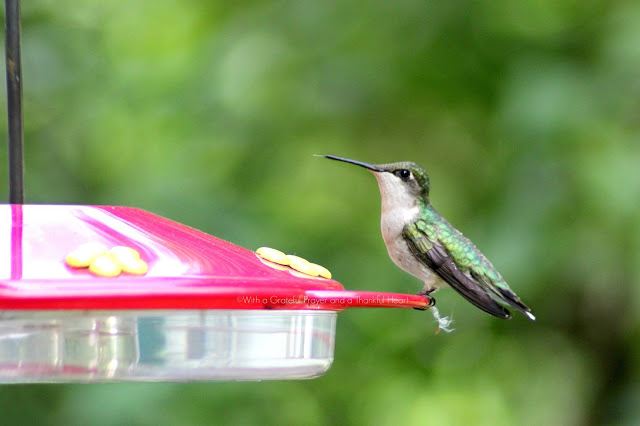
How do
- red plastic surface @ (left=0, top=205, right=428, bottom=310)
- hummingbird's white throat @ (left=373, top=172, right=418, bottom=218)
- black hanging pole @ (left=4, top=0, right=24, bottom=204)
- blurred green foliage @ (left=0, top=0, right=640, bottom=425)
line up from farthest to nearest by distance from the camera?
blurred green foliage @ (left=0, top=0, right=640, bottom=425) < hummingbird's white throat @ (left=373, top=172, right=418, bottom=218) < black hanging pole @ (left=4, top=0, right=24, bottom=204) < red plastic surface @ (left=0, top=205, right=428, bottom=310)

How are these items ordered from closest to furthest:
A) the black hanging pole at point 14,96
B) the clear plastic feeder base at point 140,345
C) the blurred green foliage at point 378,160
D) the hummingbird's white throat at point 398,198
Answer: the clear plastic feeder base at point 140,345
the black hanging pole at point 14,96
the hummingbird's white throat at point 398,198
the blurred green foliage at point 378,160

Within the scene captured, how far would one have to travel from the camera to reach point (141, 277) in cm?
154

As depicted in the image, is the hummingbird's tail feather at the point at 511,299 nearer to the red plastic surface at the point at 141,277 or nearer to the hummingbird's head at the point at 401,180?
the hummingbird's head at the point at 401,180

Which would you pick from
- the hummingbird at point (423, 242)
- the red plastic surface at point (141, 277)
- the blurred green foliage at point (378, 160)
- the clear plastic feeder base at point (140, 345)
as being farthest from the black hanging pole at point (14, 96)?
the blurred green foliage at point (378, 160)

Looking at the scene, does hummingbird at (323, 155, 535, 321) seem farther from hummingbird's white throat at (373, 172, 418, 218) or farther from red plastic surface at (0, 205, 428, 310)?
red plastic surface at (0, 205, 428, 310)

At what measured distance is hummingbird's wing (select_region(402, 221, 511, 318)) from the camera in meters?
3.18

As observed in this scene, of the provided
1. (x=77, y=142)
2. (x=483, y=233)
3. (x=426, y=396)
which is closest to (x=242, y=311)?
(x=483, y=233)

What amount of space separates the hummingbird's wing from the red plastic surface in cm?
119

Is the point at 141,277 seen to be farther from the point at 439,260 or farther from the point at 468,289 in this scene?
the point at 439,260

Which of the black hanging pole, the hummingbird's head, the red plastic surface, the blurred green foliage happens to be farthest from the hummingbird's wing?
the black hanging pole

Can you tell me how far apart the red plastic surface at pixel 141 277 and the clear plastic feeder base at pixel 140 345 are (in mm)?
74

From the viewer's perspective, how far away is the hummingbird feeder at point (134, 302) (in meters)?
1.50

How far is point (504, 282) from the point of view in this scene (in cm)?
353

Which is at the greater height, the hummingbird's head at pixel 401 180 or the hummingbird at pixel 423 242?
the hummingbird's head at pixel 401 180
